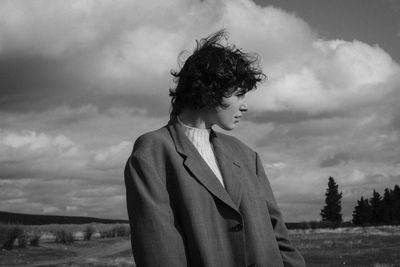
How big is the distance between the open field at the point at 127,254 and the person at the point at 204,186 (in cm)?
1467

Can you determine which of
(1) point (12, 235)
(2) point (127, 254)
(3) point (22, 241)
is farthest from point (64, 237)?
(2) point (127, 254)

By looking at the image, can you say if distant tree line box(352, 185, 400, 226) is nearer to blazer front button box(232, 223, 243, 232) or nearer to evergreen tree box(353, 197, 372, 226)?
evergreen tree box(353, 197, 372, 226)

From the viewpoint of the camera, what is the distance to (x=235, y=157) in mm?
3295

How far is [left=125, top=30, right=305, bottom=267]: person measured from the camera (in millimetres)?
2881

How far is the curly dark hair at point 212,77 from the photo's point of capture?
309cm

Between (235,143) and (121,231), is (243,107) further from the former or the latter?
(121,231)

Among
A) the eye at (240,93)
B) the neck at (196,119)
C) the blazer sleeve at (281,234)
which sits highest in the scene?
the eye at (240,93)

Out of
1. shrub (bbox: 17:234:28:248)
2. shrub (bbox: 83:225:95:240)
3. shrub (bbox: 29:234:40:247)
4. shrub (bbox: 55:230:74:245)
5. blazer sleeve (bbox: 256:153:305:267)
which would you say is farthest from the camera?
shrub (bbox: 83:225:95:240)

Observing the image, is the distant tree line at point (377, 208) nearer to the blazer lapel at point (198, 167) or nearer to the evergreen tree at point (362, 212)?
the evergreen tree at point (362, 212)

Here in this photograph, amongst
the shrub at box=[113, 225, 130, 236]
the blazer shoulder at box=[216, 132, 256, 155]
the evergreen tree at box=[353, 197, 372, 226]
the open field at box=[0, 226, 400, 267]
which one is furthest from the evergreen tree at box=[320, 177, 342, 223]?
the blazer shoulder at box=[216, 132, 256, 155]

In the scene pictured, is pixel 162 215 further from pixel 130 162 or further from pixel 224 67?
pixel 224 67

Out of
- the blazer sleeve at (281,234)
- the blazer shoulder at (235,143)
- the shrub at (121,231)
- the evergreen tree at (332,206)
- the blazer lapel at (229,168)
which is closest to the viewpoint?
the blazer lapel at (229,168)

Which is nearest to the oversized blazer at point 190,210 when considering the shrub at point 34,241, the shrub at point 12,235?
the shrub at point 12,235

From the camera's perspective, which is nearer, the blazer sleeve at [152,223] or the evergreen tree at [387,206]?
the blazer sleeve at [152,223]
